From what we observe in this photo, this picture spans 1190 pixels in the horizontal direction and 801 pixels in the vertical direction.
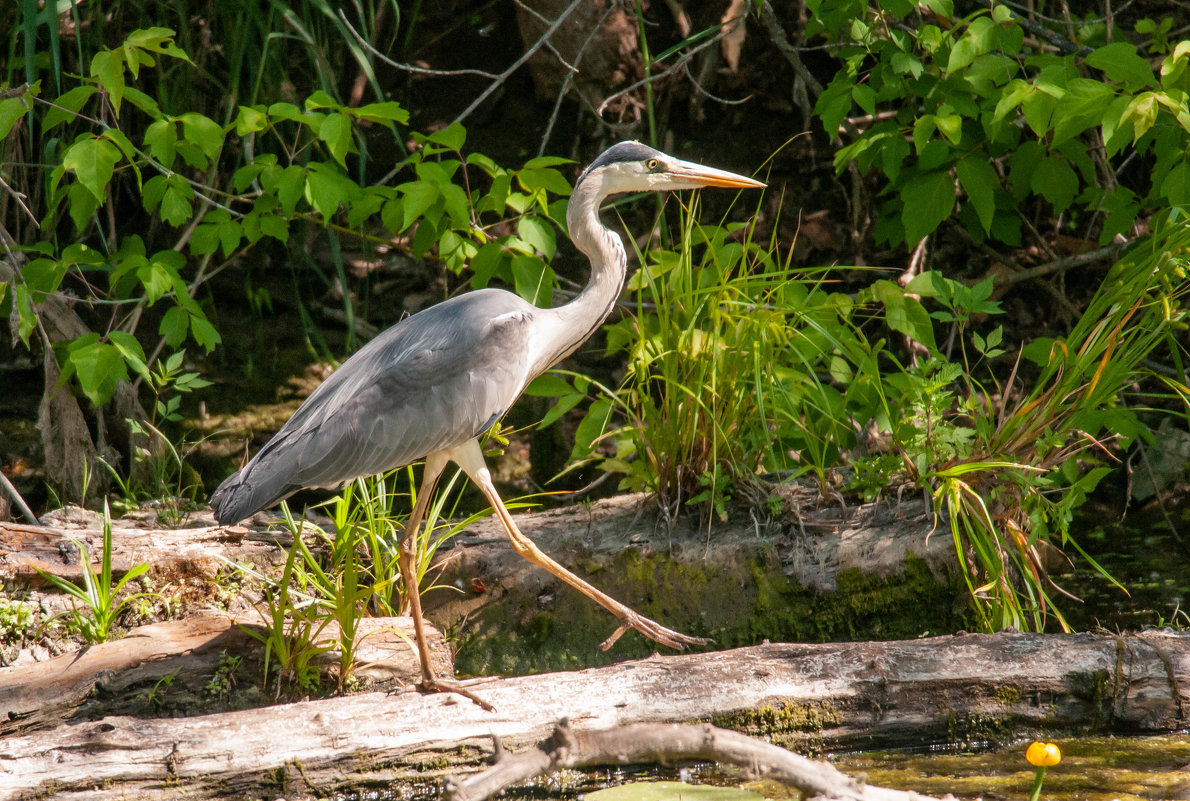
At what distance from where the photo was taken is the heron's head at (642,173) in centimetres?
403

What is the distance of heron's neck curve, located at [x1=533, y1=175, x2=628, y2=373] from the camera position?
4005mm

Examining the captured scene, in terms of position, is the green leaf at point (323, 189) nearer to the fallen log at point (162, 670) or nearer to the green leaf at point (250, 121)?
the green leaf at point (250, 121)

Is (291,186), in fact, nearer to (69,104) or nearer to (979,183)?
(69,104)

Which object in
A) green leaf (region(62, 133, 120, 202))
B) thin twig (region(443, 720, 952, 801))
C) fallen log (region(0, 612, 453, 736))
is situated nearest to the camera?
thin twig (region(443, 720, 952, 801))

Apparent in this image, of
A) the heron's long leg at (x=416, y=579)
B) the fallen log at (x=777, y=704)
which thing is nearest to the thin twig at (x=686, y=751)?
the fallen log at (x=777, y=704)

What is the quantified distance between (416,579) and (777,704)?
129 centimetres

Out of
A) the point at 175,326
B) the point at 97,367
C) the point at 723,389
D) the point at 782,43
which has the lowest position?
the point at 723,389

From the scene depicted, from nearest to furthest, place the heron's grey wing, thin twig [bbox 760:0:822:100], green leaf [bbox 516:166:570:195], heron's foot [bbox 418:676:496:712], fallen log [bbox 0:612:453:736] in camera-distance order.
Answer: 1. heron's foot [bbox 418:676:496:712]
2. fallen log [bbox 0:612:453:736]
3. the heron's grey wing
4. green leaf [bbox 516:166:570:195]
5. thin twig [bbox 760:0:822:100]

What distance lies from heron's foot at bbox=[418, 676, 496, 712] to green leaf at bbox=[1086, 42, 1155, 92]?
306 centimetres

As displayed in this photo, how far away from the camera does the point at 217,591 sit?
4008 millimetres

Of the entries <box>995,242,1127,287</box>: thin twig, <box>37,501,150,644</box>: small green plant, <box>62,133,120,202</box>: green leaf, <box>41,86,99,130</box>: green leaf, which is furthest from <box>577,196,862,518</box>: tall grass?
<box>41,86,99,130</box>: green leaf

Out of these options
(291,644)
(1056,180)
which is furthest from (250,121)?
(1056,180)

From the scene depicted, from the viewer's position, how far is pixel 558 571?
3.67m

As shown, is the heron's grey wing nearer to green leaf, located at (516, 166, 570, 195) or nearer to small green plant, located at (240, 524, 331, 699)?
small green plant, located at (240, 524, 331, 699)
